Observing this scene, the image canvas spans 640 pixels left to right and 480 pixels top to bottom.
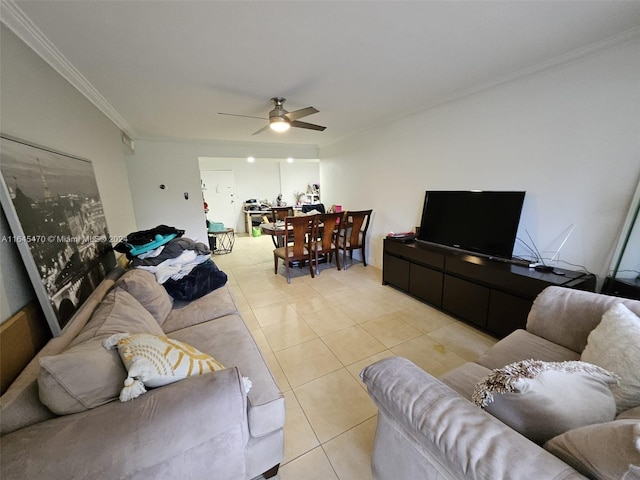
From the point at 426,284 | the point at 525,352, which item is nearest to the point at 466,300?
the point at 426,284

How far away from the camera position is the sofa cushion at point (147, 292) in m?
1.59

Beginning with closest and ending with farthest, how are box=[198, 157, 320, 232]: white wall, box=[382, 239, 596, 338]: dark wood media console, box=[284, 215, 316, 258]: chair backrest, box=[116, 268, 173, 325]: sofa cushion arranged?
box=[116, 268, 173, 325]: sofa cushion < box=[382, 239, 596, 338]: dark wood media console < box=[284, 215, 316, 258]: chair backrest < box=[198, 157, 320, 232]: white wall

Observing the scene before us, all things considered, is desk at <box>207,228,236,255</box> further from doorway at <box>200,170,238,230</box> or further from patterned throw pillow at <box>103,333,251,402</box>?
patterned throw pillow at <box>103,333,251,402</box>

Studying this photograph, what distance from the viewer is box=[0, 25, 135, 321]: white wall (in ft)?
3.49

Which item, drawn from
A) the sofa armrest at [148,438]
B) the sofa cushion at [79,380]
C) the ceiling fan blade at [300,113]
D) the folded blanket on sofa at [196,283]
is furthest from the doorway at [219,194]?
the sofa armrest at [148,438]

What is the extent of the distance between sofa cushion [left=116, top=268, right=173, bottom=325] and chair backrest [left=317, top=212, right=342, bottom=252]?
2.24m

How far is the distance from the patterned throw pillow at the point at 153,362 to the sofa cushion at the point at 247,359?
4.7 inches

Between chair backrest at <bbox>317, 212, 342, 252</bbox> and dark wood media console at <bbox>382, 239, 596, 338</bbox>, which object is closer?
dark wood media console at <bbox>382, 239, 596, 338</bbox>

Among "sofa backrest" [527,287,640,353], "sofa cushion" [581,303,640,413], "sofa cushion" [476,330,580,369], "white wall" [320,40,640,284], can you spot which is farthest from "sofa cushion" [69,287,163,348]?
"white wall" [320,40,640,284]

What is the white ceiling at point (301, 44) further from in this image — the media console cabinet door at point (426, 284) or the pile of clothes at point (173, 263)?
the media console cabinet door at point (426, 284)

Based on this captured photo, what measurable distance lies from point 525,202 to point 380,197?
78.0 inches

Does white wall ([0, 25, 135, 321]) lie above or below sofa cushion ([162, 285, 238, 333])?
above

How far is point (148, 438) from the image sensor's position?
2.51 ft

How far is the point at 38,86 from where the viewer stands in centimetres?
148
